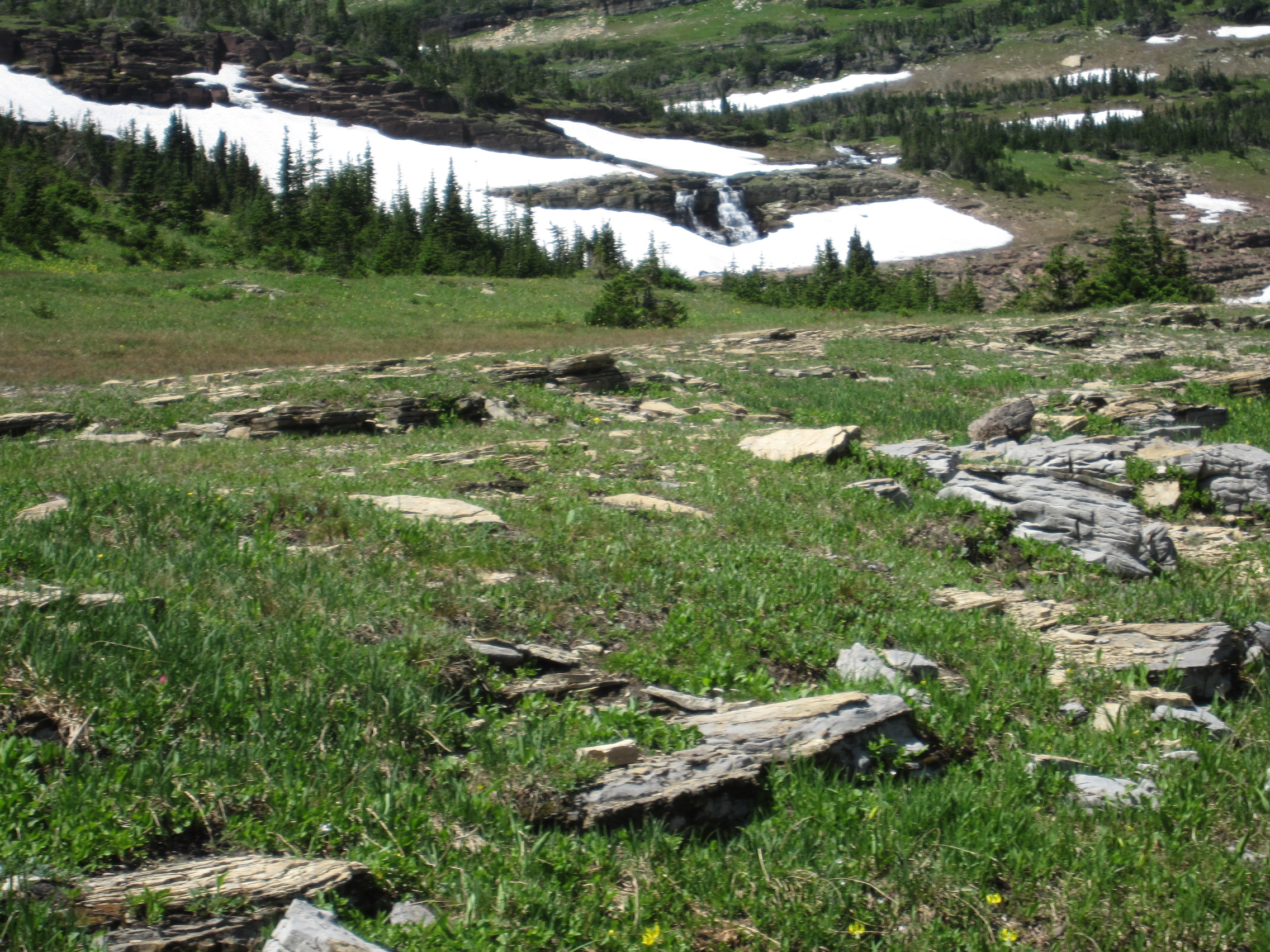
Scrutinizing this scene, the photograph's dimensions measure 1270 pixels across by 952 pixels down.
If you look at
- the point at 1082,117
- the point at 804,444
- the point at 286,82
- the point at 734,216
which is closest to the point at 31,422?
the point at 804,444

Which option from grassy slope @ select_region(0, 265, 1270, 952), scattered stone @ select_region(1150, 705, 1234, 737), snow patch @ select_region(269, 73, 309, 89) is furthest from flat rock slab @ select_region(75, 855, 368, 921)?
snow patch @ select_region(269, 73, 309, 89)

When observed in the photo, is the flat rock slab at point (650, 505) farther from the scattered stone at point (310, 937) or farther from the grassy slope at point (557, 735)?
the scattered stone at point (310, 937)

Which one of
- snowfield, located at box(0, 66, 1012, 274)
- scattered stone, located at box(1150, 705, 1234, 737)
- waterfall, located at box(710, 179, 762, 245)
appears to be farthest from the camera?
waterfall, located at box(710, 179, 762, 245)

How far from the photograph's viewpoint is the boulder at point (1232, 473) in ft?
32.1

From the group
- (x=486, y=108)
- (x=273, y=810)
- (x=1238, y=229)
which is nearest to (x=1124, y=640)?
(x=273, y=810)

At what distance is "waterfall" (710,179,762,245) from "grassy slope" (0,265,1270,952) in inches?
4164

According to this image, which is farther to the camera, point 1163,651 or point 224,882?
point 1163,651

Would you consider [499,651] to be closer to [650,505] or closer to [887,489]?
[650,505]

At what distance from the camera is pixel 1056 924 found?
282 cm

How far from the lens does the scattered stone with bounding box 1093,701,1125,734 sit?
430 centimetres

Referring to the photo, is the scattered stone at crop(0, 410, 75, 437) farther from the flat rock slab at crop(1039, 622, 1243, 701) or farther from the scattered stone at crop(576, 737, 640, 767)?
the flat rock slab at crop(1039, 622, 1243, 701)

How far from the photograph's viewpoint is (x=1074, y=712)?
457 centimetres

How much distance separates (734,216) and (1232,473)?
111 meters

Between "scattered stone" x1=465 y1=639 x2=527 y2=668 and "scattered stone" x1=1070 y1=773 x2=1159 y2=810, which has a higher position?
"scattered stone" x1=465 y1=639 x2=527 y2=668
